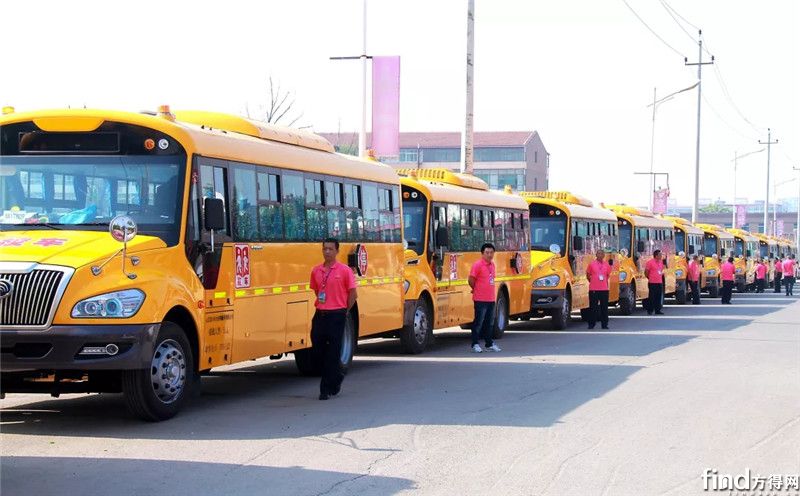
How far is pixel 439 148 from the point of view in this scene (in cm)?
11531

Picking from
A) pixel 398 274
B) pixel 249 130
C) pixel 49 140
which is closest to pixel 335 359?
pixel 249 130

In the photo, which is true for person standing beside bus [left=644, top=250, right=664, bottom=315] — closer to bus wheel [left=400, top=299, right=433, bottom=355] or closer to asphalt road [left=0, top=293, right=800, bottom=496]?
bus wheel [left=400, top=299, right=433, bottom=355]

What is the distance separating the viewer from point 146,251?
11.4m

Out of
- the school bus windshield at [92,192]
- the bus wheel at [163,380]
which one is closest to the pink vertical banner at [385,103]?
the school bus windshield at [92,192]

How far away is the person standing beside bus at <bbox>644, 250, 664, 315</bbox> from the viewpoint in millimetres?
34062

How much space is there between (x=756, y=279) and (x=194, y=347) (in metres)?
51.0

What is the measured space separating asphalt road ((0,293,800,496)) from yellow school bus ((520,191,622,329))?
26.9ft

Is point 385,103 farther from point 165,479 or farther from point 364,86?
point 165,479

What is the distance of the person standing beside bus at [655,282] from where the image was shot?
34062 mm

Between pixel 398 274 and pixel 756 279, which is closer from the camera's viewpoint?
pixel 398 274

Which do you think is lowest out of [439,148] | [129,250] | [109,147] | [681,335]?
[681,335]

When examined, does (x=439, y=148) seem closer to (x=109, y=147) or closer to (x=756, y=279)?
(x=756, y=279)

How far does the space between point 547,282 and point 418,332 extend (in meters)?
7.50

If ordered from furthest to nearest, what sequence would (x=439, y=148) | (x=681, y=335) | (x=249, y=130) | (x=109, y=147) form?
(x=439, y=148) < (x=681, y=335) < (x=249, y=130) < (x=109, y=147)
